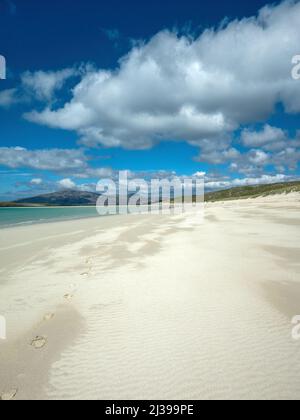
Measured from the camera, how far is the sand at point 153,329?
415 cm

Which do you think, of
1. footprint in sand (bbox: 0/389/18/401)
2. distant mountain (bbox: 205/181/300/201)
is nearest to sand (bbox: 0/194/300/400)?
footprint in sand (bbox: 0/389/18/401)

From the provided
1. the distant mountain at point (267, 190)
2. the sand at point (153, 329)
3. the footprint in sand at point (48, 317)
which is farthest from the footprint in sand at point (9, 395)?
the distant mountain at point (267, 190)

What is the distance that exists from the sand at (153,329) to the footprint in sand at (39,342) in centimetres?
2

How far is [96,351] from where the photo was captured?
5.10 metres

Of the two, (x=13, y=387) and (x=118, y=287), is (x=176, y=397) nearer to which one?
(x=13, y=387)

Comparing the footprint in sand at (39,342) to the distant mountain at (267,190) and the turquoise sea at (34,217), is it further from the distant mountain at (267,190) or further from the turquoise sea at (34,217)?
the distant mountain at (267,190)

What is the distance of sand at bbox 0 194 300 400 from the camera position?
4.15 metres

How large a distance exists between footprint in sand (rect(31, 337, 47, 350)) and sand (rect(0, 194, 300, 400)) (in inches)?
0.9

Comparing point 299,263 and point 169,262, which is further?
point 169,262

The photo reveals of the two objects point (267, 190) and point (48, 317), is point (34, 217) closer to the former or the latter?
point (48, 317)

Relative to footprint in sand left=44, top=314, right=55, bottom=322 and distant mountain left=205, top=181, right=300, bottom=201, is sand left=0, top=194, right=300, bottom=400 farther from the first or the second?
distant mountain left=205, top=181, right=300, bottom=201
